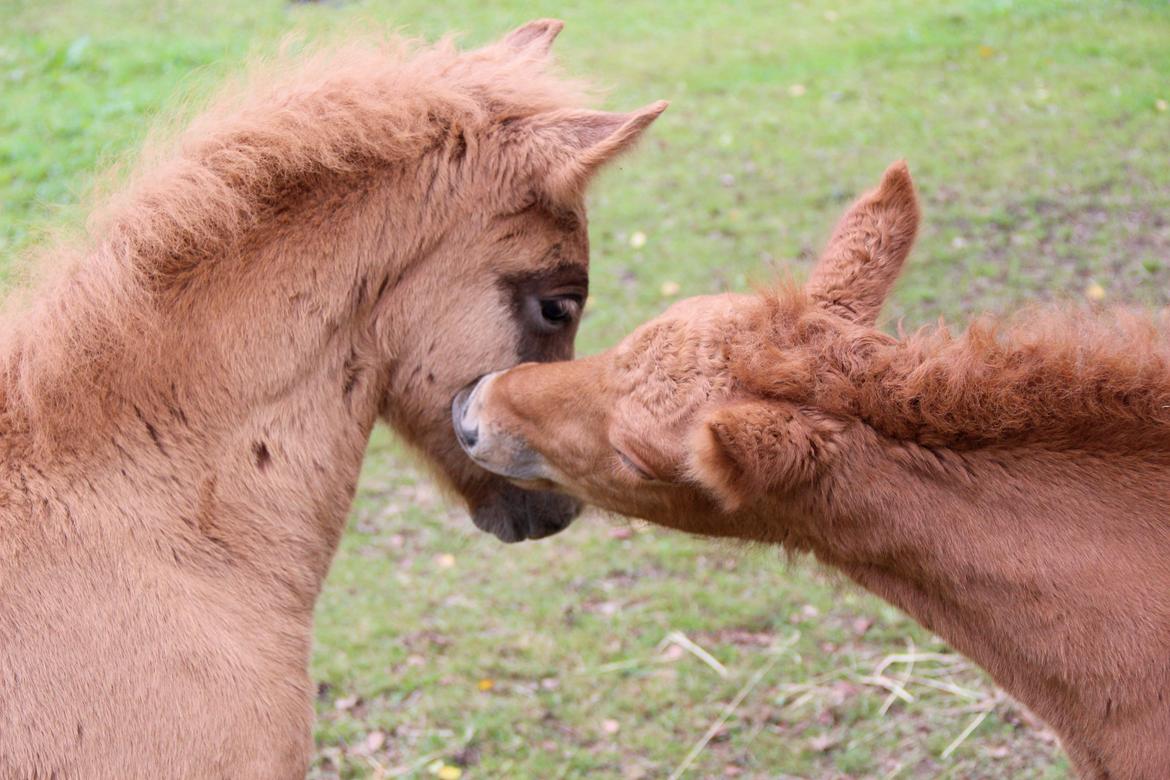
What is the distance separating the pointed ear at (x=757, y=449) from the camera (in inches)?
96.6

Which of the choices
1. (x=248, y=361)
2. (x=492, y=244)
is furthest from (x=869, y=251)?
(x=248, y=361)

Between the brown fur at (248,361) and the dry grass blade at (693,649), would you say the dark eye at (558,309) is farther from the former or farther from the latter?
the dry grass blade at (693,649)

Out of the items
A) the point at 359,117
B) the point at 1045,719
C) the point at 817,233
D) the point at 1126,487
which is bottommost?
the point at 817,233

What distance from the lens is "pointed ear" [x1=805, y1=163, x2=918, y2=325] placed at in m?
2.94

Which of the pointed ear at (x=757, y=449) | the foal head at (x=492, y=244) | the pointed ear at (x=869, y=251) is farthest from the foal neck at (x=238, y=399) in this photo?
the pointed ear at (x=869, y=251)

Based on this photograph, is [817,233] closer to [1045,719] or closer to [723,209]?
[723,209]

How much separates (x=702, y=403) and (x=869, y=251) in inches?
27.8

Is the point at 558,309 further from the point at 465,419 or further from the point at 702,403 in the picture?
the point at 702,403

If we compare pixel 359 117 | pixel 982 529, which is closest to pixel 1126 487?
pixel 982 529

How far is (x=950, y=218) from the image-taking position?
779 centimetres

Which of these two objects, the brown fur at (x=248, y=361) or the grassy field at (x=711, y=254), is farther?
the grassy field at (x=711, y=254)

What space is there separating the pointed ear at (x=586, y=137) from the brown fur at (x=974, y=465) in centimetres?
46

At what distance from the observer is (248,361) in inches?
111

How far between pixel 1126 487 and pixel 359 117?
2.13 meters
